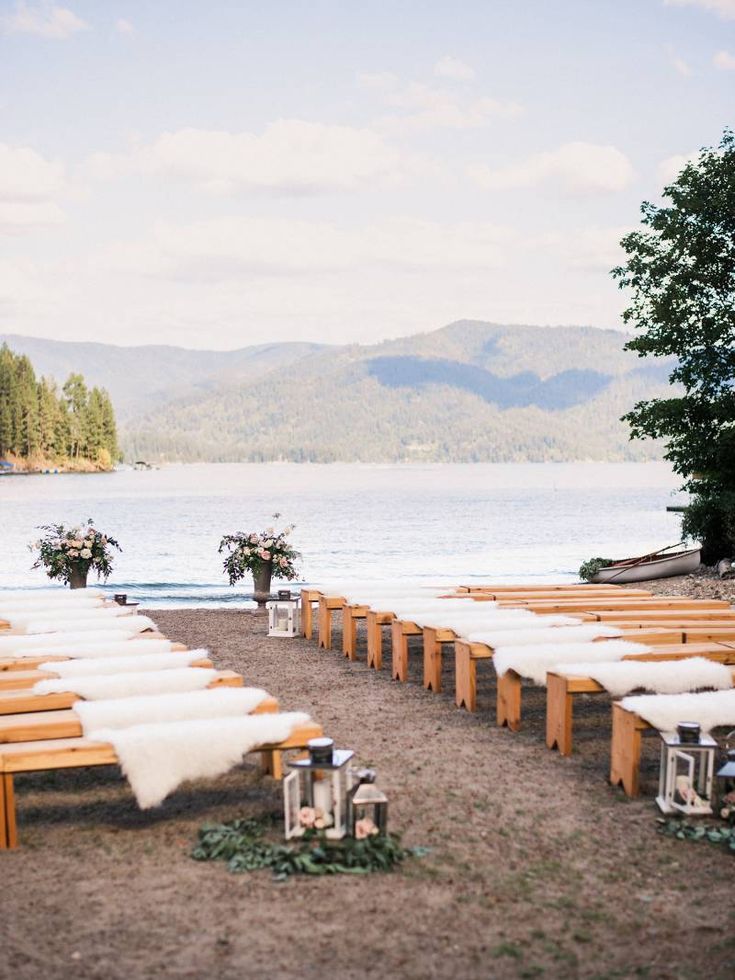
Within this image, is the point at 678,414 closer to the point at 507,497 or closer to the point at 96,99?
the point at 96,99

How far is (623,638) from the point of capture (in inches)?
269

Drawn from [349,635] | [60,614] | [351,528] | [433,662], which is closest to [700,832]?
[433,662]

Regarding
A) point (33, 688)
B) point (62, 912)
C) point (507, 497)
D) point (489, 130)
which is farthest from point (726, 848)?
point (507, 497)

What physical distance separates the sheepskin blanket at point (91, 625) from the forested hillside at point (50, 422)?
88.3m

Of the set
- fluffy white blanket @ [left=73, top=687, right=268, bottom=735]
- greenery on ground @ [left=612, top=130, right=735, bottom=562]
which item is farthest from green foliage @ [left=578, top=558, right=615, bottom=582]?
fluffy white blanket @ [left=73, top=687, right=268, bottom=735]

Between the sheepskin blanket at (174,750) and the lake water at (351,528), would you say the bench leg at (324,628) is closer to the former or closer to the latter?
the sheepskin blanket at (174,750)

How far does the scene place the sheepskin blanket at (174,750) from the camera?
434 cm

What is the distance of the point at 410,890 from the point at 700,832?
147 cm

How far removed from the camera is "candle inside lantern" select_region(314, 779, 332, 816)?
14.4 ft

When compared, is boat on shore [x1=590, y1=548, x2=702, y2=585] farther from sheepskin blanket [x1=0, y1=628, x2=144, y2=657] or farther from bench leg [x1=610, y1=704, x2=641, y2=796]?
bench leg [x1=610, y1=704, x2=641, y2=796]

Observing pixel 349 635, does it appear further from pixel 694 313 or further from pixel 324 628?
pixel 694 313

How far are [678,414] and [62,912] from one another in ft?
46.3

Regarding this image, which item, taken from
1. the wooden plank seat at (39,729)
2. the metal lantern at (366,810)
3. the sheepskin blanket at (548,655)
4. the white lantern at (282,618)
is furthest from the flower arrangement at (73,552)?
the metal lantern at (366,810)

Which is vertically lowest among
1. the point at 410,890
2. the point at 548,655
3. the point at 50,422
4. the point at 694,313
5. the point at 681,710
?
the point at 410,890
